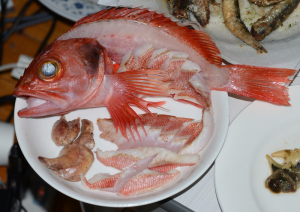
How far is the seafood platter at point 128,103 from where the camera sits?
1120mm

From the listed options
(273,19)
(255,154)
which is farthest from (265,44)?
(255,154)

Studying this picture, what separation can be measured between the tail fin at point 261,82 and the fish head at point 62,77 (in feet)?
1.52

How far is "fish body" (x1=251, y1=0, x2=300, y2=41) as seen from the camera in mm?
1520

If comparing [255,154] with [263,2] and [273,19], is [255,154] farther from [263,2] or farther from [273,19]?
[263,2]

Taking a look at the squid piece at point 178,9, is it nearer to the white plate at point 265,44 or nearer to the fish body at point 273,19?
the white plate at point 265,44

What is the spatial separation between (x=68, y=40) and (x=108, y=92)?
0.24m

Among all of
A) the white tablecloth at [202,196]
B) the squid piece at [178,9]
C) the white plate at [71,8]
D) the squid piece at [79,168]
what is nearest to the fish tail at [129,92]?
the squid piece at [79,168]

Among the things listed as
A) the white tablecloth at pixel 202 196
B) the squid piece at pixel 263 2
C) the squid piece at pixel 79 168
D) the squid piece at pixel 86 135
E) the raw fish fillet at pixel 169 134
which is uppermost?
the squid piece at pixel 263 2

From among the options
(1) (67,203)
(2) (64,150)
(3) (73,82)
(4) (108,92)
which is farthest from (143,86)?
(1) (67,203)

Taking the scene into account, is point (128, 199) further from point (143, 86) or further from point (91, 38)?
point (91, 38)

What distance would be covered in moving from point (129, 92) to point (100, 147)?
0.76 ft

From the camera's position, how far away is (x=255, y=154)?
116 centimetres

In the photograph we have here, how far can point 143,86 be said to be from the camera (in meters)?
1.23

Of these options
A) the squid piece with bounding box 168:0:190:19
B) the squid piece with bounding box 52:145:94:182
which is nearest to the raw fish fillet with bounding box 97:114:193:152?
the squid piece with bounding box 52:145:94:182
